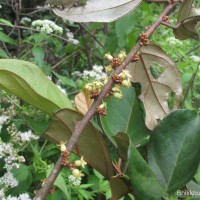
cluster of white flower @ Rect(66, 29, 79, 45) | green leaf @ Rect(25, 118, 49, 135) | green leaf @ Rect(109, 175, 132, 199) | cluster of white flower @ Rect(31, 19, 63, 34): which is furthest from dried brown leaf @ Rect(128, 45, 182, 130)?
cluster of white flower @ Rect(66, 29, 79, 45)

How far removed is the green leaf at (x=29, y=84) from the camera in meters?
0.65

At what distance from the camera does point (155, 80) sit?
781 mm

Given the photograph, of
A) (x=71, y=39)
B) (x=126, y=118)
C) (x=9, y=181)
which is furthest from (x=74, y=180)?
(x=71, y=39)

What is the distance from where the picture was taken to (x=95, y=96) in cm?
63

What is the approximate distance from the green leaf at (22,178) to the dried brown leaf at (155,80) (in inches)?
16.9

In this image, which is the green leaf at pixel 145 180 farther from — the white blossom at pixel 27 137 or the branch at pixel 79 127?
the white blossom at pixel 27 137

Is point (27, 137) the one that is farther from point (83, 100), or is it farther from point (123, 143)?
point (123, 143)

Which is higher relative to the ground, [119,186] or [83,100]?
[83,100]

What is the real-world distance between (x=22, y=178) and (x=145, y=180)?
1.71 ft

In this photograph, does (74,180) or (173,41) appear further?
(173,41)

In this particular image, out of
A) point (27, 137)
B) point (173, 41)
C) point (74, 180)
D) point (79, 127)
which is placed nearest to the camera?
point (79, 127)

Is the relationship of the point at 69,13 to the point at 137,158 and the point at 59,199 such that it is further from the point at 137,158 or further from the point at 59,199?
the point at 59,199

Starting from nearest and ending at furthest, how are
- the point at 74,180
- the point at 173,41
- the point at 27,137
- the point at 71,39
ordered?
the point at 74,180 → the point at 27,137 → the point at 173,41 → the point at 71,39

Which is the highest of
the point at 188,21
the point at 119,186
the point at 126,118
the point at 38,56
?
the point at 38,56
